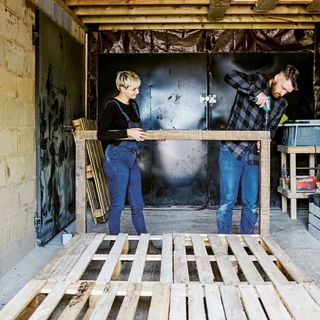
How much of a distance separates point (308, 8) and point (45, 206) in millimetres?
3725

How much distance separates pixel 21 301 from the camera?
2098mm

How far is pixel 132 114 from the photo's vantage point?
358 cm

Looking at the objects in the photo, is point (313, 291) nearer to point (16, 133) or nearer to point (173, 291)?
point (173, 291)

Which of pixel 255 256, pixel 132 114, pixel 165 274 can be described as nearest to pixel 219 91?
pixel 132 114

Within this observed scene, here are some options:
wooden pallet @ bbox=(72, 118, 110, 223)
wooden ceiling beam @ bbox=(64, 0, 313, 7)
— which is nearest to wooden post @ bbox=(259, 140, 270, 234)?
wooden ceiling beam @ bbox=(64, 0, 313, 7)

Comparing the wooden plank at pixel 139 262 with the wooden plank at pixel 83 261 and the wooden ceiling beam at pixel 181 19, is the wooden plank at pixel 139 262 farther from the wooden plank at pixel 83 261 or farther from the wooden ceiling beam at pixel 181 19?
the wooden ceiling beam at pixel 181 19

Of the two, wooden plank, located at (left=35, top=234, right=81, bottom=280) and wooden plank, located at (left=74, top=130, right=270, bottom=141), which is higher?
wooden plank, located at (left=74, top=130, right=270, bottom=141)

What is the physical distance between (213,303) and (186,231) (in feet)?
9.04

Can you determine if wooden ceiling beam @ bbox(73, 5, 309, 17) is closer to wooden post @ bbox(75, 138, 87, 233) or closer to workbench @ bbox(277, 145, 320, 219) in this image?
workbench @ bbox(277, 145, 320, 219)

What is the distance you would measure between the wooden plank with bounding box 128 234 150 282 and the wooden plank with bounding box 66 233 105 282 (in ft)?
0.97

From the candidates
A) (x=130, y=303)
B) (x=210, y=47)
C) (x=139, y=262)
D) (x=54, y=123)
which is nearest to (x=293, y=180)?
(x=210, y=47)

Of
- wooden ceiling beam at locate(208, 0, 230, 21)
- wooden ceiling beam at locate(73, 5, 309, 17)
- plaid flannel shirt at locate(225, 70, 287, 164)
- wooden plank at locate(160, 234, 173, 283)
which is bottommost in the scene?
wooden plank at locate(160, 234, 173, 283)

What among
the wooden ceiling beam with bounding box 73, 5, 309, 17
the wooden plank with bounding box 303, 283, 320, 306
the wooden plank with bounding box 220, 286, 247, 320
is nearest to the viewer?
the wooden plank with bounding box 220, 286, 247, 320

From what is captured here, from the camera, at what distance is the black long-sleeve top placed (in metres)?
3.30
